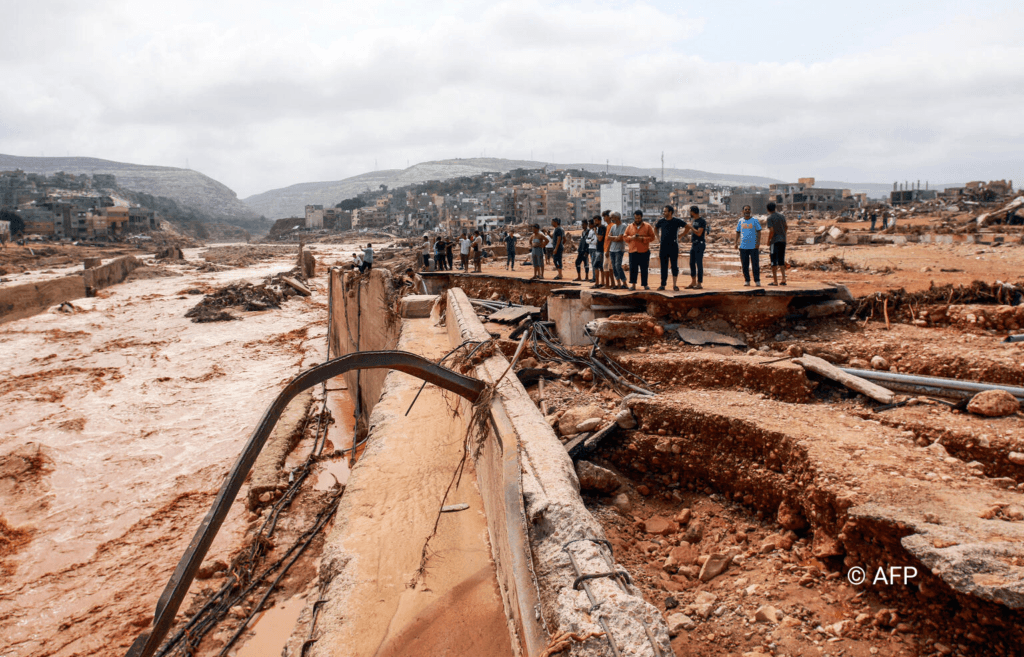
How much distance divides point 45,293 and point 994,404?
104 ft

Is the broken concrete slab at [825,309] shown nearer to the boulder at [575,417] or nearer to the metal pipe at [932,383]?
the metal pipe at [932,383]

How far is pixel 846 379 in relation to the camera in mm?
5941

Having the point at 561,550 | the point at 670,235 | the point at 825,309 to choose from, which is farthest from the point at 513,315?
the point at 561,550

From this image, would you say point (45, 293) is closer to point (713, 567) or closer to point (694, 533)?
point (694, 533)

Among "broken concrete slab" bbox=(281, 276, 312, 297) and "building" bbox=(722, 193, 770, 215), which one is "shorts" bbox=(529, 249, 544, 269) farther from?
"building" bbox=(722, 193, 770, 215)

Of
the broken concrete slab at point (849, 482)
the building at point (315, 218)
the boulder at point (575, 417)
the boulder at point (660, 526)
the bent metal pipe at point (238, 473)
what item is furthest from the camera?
the building at point (315, 218)

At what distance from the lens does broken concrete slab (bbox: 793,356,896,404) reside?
5594mm

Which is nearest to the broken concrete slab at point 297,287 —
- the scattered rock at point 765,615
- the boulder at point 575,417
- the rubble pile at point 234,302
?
the rubble pile at point 234,302

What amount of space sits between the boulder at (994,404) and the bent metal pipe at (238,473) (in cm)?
447

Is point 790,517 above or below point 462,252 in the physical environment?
below

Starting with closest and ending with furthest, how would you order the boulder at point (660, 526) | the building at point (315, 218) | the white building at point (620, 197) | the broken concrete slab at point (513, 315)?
the boulder at point (660, 526) < the broken concrete slab at point (513, 315) < the white building at point (620, 197) < the building at point (315, 218)

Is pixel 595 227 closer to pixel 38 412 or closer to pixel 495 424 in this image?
pixel 495 424

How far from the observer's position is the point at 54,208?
219 feet

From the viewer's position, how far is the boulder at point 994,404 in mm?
4918
